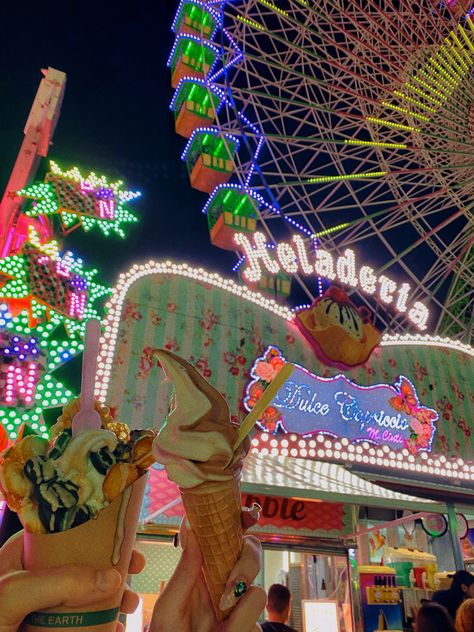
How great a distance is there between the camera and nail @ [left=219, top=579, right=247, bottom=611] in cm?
134

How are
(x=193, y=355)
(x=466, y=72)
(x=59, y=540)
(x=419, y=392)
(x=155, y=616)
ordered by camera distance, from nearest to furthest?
1. (x=59, y=540)
2. (x=155, y=616)
3. (x=193, y=355)
4. (x=419, y=392)
5. (x=466, y=72)

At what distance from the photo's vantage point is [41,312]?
6.96 meters

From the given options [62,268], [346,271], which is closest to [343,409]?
[346,271]

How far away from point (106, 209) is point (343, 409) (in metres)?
6.28

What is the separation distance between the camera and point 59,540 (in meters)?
1.26

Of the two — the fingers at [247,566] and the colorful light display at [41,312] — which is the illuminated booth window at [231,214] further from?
the fingers at [247,566]

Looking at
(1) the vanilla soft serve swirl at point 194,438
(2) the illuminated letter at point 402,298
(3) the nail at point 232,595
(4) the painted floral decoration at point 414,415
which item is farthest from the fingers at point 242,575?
(2) the illuminated letter at point 402,298

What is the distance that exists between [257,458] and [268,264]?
4.39 metres

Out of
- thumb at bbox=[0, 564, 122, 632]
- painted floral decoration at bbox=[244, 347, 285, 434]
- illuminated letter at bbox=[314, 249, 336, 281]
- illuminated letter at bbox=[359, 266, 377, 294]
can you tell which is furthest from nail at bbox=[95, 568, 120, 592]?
illuminated letter at bbox=[359, 266, 377, 294]

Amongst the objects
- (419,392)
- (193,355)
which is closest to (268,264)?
(193,355)

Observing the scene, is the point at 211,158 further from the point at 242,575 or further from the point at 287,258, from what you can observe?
the point at 242,575

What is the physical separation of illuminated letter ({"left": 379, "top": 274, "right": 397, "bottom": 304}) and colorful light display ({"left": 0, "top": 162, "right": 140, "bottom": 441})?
6528mm

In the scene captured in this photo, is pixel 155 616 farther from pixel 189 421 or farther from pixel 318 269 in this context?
pixel 318 269

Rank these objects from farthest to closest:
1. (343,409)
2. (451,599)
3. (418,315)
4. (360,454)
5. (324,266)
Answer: (418,315) → (324,266) → (343,409) → (360,454) → (451,599)
